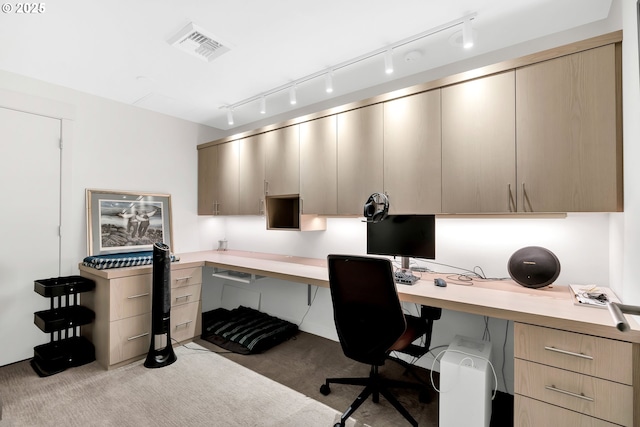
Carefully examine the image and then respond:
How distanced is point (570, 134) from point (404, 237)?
4.05 feet

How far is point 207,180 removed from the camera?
4.03 metres

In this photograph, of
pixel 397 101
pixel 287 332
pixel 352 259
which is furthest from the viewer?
pixel 287 332

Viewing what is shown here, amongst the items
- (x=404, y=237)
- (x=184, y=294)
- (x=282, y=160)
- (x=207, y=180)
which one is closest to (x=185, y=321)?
(x=184, y=294)

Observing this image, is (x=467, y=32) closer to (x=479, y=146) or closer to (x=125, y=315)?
(x=479, y=146)

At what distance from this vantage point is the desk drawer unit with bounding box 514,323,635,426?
1274mm

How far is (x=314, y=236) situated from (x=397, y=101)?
1.66m

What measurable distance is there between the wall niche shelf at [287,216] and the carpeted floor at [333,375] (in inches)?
48.5

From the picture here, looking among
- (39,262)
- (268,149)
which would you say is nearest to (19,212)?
(39,262)

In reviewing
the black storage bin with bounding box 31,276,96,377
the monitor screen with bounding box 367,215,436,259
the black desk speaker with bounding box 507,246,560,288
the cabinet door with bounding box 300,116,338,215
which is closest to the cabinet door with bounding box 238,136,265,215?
the cabinet door with bounding box 300,116,338,215

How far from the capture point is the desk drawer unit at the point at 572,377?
1.27m

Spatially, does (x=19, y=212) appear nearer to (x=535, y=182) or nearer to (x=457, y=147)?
(x=457, y=147)

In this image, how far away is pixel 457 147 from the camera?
2133 millimetres

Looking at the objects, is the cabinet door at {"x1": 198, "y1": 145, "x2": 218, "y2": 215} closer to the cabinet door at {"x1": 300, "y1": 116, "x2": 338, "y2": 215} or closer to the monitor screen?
the cabinet door at {"x1": 300, "y1": 116, "x2": 338, "y2": 215}

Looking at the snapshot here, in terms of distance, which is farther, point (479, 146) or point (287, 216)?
point (287, 216)
